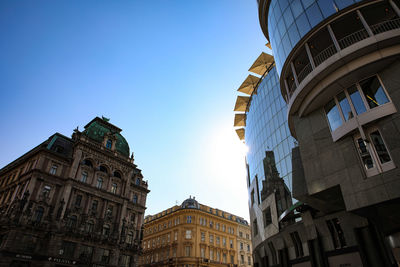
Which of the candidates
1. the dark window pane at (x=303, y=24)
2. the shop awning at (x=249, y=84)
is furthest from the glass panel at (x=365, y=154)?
the shop awning at (x=249, y=84)

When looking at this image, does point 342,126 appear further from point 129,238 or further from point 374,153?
point 129,238

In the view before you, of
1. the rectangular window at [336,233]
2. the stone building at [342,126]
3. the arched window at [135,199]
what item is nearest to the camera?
the stone building at [342,126]

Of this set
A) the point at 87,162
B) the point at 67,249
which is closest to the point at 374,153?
the point at 67,249

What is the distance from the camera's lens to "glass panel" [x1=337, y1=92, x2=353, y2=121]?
1556 centimetres

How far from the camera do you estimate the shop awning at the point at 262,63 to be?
136 ft

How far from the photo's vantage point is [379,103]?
46.8 feet

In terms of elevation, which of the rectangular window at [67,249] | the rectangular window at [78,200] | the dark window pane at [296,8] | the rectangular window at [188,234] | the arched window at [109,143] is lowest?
the rectangular window at [67,249]

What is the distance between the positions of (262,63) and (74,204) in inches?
1503

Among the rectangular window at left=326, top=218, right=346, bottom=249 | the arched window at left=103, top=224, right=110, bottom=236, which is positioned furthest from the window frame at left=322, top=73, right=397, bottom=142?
the arched window at left=103, top=224, right=110, bottom=236

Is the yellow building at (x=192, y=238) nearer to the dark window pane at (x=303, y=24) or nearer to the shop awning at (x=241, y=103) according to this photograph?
the shop awning at (x=241, y=103)

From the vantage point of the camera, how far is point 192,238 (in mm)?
58500

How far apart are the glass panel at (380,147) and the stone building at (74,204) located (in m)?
40.0

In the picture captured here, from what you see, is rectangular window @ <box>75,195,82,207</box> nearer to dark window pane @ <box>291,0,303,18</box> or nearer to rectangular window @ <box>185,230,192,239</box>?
rectangular window @ <box>185,230,192,239</box>

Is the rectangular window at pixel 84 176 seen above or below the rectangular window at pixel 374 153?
above
